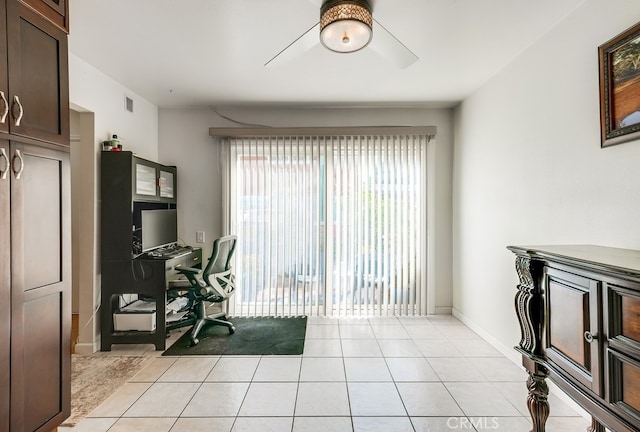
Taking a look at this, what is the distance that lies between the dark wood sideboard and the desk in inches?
112

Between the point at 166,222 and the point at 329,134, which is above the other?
the point at 329,134

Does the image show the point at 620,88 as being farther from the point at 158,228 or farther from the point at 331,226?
the point at 158,228

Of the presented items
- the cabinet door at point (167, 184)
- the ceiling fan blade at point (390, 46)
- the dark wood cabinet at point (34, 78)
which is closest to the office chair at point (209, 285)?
the cabinet door at point (167, 184)

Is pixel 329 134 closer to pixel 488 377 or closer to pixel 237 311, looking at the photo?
pixel 237 311

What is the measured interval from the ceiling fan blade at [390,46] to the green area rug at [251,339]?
2.53m

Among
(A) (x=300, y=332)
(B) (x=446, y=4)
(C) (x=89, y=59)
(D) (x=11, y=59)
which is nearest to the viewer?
(D) (x=11, y=59)

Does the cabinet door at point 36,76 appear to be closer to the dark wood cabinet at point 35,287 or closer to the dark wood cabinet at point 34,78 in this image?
the dark wood cabinet at point 34,78

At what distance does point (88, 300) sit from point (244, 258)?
155 cm

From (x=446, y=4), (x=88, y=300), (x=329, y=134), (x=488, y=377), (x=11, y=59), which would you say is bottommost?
(x=488, y=377)

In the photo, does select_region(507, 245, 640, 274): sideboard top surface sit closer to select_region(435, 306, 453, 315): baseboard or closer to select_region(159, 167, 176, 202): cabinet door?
select_region(435, 306, 453, 315): baseboard

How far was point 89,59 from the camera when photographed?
267 cm

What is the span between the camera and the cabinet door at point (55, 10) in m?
1.58

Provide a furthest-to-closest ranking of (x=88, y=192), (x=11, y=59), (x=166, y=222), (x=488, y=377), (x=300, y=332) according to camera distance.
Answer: (x=166, y=222) < (x=300, y=332) < (x=88, y=192) < (x=488, y=377) < (x=11, y=59)

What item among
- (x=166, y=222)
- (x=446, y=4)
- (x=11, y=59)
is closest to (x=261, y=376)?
(x=166, y=222)
